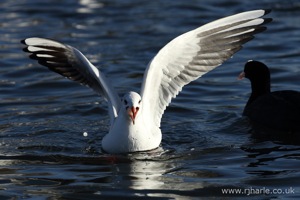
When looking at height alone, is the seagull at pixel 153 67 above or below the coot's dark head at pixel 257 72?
above

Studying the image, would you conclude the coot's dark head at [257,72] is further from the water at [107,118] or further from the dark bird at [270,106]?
the water at [107,118]

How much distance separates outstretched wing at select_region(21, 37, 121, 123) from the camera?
10.0 metres

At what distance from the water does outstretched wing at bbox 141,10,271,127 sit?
628 millimetres

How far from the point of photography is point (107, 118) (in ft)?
39.4

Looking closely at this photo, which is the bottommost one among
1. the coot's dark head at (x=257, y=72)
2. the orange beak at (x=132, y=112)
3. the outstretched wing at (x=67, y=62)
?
the coot's dark head at (x=257, y=72)

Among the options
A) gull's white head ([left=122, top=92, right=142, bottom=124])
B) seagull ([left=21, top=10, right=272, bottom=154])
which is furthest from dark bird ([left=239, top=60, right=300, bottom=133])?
gull's white head ([left=122, top=92, right=142, bottom=124])

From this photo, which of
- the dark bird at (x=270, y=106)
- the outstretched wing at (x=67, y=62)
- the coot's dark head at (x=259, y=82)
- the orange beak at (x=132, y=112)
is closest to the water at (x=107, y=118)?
the dark bird at (x=270, y=106)

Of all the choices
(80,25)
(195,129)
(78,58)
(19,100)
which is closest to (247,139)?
(195,129)

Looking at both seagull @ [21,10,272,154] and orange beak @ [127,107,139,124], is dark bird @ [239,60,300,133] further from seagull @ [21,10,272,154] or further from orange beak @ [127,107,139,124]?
orange beak @ [127,107,139,124]

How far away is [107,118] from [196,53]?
2096 mm

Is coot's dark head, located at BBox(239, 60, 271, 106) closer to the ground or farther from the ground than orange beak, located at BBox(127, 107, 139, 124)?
closer to the ground

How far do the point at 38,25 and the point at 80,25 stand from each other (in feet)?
3.26

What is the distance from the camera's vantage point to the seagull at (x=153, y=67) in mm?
9680

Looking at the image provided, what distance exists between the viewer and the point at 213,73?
15.2m
